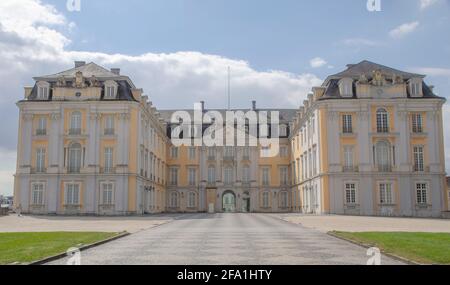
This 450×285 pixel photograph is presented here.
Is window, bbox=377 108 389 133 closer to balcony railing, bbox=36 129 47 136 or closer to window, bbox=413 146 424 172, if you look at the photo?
window, bbox=413 146 424 172

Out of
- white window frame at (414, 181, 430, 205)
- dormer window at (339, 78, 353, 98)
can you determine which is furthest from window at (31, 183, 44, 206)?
white window frame at (414, 181, 430, 205)

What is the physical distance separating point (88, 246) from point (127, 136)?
32.7 m

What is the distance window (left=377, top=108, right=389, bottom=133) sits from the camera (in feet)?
161

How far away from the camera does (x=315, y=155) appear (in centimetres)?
5128

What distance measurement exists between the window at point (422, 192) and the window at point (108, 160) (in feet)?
90.8

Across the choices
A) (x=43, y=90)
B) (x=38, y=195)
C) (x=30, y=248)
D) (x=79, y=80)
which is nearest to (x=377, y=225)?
(x=30, y=248)

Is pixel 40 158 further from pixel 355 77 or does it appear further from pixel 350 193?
pixel 355 77

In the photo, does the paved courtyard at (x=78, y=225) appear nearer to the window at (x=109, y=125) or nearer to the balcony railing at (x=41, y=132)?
the window at (x=109, y=125)

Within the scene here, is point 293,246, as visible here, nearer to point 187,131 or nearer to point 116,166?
point 116,166

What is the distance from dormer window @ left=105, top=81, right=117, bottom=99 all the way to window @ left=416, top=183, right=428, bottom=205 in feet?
93.9

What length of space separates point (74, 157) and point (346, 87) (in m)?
25.5

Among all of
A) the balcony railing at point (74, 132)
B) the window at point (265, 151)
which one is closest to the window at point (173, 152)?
the window at point (265, 151)

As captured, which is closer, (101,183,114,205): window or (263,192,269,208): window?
(101,183,114,205): window
